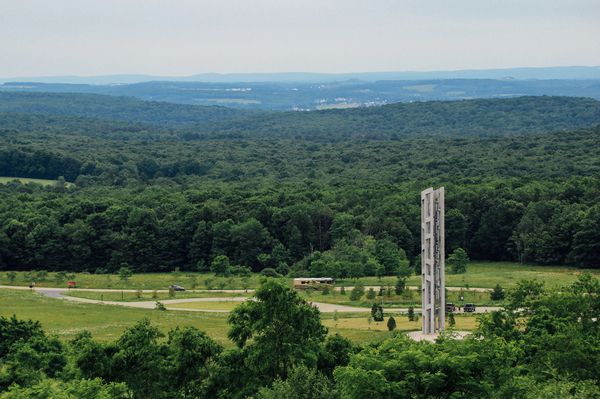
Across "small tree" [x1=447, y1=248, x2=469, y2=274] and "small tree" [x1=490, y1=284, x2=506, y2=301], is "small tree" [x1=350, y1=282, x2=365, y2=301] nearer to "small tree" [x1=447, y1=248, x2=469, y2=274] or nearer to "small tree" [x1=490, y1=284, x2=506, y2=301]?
"small tree" [x1=490, y1=284, x2=506, y2=301]

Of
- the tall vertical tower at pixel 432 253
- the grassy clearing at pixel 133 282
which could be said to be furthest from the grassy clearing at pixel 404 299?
the tall vertical tower at pixel 432 253

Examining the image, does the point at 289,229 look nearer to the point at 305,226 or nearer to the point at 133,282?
the point at 305,226

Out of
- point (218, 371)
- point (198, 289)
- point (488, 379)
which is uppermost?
point (488, 379)

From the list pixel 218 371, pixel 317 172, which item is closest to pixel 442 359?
pixel 218 371

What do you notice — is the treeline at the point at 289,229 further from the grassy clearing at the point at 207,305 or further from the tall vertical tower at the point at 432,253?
the tall vertical tower at the point at 432,253

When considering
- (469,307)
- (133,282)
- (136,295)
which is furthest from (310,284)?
(133,282)

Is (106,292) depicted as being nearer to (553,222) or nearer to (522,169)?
(553,222)
